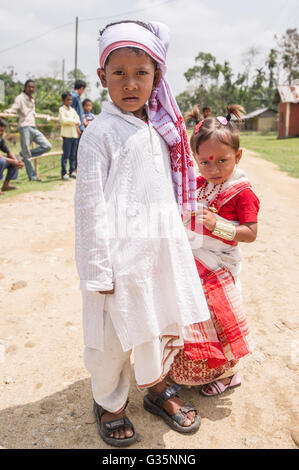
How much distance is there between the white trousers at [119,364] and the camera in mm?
1664

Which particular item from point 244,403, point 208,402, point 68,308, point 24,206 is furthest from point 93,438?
point 24,206

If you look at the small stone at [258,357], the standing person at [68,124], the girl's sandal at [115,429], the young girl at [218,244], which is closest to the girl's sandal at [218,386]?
the young girl at [218,244]

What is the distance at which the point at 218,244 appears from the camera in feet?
6.73

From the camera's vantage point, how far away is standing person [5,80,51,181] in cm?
787

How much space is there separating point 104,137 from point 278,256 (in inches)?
121

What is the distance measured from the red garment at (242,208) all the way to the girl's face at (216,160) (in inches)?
5.0

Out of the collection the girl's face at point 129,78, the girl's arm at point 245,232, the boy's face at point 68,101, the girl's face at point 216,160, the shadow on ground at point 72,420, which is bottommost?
the shadow on ground at point 72,420

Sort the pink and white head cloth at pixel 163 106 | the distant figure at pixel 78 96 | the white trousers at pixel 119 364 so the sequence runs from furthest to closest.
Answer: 1. the distant figure at pixel 78 96
2. the white trousers at pixel 119 364
3. the pink and white head cloth at pixel 163 106

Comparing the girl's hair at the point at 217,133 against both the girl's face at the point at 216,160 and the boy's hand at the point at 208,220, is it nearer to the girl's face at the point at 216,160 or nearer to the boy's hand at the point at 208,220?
the girl's face at the point at 216,160

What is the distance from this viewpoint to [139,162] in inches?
61.7

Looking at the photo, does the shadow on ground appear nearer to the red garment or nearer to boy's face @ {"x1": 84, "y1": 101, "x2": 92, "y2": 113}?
the red garment

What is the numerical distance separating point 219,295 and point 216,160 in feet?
2.29

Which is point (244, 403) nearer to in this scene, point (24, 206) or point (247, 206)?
point (247, 206)
